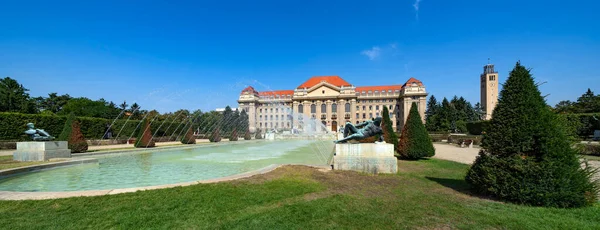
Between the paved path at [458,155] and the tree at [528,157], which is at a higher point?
the tree at [528,157]

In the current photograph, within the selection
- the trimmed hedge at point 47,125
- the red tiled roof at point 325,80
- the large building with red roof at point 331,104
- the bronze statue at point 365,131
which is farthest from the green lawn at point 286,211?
the red tiled roof at point 325,80

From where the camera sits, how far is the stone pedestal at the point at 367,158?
7875 mm

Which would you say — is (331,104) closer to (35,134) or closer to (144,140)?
(144,140)

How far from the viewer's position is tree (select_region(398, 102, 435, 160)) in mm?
11766

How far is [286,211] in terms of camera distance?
4109mm

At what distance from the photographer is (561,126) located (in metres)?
4.83

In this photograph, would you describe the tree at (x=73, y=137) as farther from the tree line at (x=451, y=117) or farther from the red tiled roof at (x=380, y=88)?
the red tiled roof at (x=380, y=88)

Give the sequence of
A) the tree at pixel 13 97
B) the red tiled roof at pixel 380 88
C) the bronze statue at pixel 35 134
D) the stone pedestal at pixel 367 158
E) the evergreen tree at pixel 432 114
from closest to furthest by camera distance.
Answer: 1. the stone pedestal at pixel 367 158
2. the bronze statue at pixel 35 134
3. the tree at pixel 13 97
4. the evergreen tree at pixel 432 114
5. the red tiled roof at pixel 380 88

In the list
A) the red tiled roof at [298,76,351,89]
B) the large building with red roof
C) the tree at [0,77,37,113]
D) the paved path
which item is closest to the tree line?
the large building with red roof

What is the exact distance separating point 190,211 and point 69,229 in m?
1.44

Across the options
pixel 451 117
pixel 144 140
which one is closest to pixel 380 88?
pixel 451 117

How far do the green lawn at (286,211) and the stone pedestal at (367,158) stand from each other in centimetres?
214

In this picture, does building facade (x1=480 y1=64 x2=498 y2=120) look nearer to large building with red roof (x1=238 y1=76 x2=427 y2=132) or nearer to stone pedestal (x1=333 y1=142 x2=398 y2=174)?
large building with red roof (x1=238 y1=76 x2=427 y2=132)

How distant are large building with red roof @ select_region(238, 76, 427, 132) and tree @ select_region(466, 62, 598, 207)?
7695 centimetres
